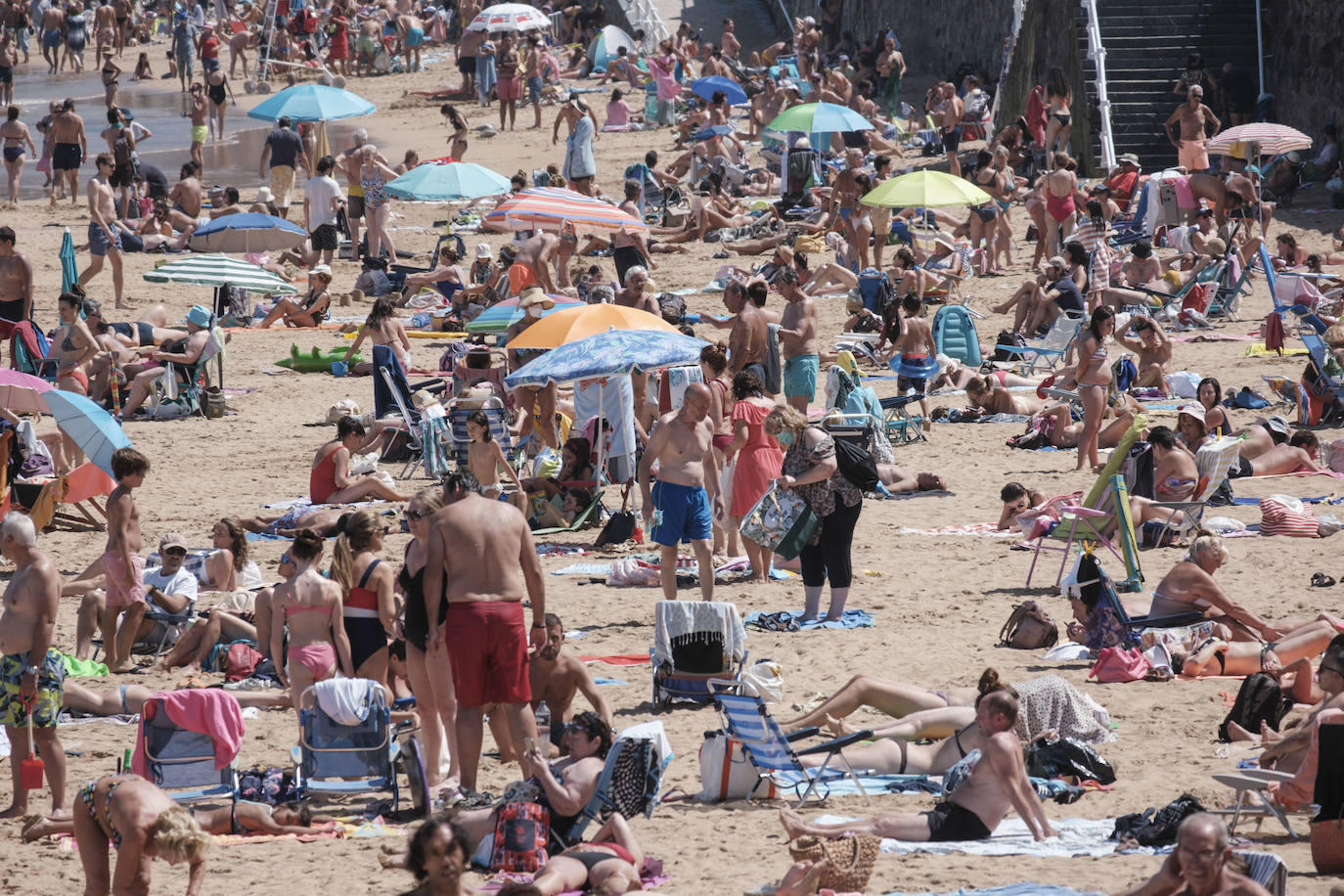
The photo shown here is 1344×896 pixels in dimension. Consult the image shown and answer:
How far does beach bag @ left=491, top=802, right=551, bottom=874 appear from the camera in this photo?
20.4 ft

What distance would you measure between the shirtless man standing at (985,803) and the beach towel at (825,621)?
2.76 m

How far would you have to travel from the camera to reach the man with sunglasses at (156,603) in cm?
897

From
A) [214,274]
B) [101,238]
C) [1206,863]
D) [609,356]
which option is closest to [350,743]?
[1206,863]

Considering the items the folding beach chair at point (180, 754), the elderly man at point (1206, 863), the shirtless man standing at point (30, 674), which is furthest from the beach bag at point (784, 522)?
the elderly man at point (1206, 863)

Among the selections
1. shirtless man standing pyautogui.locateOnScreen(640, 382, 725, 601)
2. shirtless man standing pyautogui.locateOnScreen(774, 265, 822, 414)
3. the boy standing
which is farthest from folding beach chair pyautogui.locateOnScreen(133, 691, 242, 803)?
shirtless man standing pyautogui.locateOnScreen(774, 265, 822, 414)

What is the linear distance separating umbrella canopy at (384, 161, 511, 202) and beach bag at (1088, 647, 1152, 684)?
12003mm

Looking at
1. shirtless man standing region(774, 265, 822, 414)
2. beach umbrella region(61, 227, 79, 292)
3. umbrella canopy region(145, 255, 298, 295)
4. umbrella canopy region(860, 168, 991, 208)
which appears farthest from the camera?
umbrella canopy region(860, 168, 991, 208)

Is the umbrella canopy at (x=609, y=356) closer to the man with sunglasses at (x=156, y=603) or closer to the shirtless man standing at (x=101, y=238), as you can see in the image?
the man with sunglasses at (x=156, y=603)

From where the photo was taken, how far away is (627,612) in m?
9.66

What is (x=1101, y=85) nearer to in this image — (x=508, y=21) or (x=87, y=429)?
(x=508, y=21)

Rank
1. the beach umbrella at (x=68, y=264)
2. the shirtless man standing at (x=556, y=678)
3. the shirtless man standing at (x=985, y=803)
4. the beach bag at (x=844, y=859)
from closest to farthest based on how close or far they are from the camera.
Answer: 1. the beach bag at (x=844, y=859)
2. the shirtless man standing at (x=985, y=803)
3. the shirtless man standing at (x=556, y=678)
4. the beach umbrella at (x=68, y=264)

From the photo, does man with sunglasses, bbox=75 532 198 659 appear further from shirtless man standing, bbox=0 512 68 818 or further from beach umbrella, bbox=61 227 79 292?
beach umbrella, bbox=61 227 79 292

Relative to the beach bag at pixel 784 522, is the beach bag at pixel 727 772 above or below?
below

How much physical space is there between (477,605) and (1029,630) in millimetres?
3340
